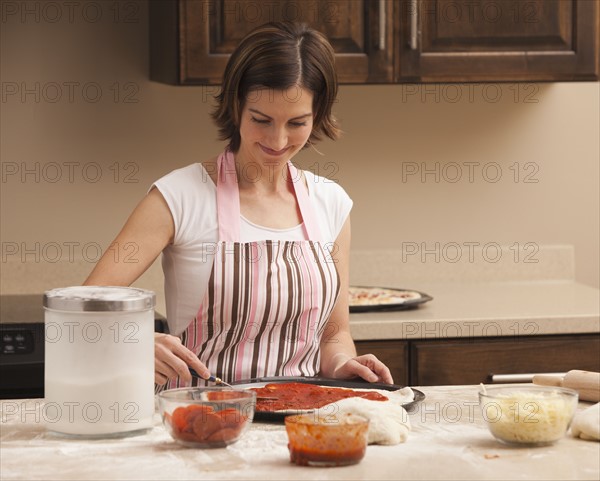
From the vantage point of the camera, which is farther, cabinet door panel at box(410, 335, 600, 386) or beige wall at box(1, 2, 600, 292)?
beige wall at box(1, 2, 600, 292)

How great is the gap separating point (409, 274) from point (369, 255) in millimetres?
147

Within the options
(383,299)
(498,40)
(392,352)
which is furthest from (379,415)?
(498,40)

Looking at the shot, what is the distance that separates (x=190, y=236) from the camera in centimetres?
208

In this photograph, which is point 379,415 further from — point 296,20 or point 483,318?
point 296,20

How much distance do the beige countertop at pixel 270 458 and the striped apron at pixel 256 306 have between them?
1.81 feet

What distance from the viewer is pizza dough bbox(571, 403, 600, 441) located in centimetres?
144

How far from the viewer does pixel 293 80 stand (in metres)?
2.03

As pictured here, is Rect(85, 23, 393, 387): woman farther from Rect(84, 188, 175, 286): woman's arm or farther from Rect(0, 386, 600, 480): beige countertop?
Rect(0, 386, 600, 480): beige countertop

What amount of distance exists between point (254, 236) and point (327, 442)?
0.85 meters

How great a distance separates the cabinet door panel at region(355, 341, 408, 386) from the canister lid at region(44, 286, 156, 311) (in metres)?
1.26

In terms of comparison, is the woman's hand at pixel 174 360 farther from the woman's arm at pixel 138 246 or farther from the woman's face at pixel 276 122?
the woman's face at pixel 276 122

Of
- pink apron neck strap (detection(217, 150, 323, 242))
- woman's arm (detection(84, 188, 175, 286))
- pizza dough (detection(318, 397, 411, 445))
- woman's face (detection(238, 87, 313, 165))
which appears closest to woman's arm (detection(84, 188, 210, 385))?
woman's arm (detection(84, 188, 175, 286))

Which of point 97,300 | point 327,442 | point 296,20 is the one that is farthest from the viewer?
point 296,20

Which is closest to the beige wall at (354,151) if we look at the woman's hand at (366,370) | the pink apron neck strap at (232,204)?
the pink apron neck strap at (232,204)
